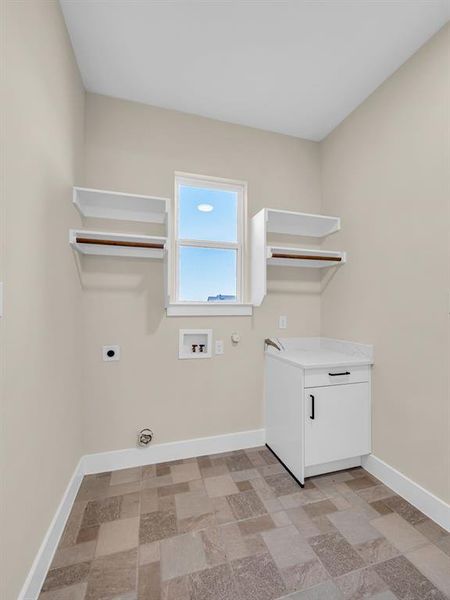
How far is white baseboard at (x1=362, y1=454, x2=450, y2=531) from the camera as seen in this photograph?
1.59 meters

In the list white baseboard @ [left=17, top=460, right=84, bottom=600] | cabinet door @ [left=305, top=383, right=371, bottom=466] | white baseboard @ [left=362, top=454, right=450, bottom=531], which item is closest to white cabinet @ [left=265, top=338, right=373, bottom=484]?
cabinet door @ [left=305, top=383, right=371, bottom=466]

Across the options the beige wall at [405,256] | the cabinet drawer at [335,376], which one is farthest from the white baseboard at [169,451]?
the beige wall at [405,256]

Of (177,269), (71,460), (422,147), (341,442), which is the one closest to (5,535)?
(71,460)

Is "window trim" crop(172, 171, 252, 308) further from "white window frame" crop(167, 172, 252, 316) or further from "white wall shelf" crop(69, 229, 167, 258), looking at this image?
"white wall shelf" crop(69, 229, 167, 258)

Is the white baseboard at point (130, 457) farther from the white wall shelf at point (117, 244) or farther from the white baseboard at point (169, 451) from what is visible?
the white wall shelf at point (117, 244)

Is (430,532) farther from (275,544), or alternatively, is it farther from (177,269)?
(177,269)

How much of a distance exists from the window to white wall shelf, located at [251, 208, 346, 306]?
180 millimetres

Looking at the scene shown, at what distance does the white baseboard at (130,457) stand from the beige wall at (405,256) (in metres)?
1.11

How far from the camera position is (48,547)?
4.34ft

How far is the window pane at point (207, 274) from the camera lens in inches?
94.5

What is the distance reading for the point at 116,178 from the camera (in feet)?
7.14

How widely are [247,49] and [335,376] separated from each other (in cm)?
230

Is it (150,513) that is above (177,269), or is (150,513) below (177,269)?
below

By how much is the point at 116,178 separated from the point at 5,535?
2.17 m
